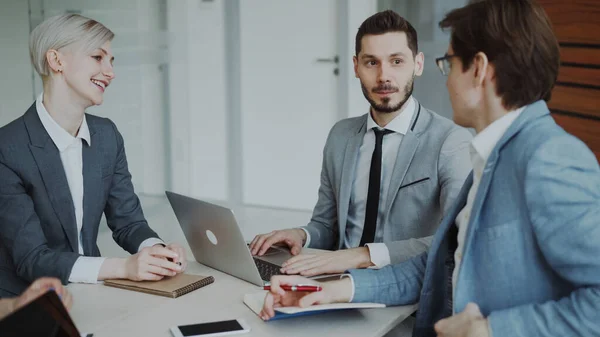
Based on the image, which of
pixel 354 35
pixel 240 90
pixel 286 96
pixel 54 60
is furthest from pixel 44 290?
pixel 240 90

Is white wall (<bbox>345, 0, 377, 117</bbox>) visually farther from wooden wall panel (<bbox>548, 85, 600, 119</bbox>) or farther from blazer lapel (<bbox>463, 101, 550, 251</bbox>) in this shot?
blazer lapel (<bbox>463, 101, 550, 251</bbox>)

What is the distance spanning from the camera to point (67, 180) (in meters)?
2.27

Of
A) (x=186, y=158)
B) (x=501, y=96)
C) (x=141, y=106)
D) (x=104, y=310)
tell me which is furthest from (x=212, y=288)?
(x=186, y=158)

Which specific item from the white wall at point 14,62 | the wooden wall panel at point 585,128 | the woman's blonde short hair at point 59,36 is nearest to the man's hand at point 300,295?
the woman's blonde short hair at point 59,36

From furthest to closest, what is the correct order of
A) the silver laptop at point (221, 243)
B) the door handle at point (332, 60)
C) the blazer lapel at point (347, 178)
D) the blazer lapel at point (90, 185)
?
1. the door handle at point (332, 60)
2. the blazer lapel at point (347, 178)
3. the blazer lapel at point (90, 185)
4. the silver laptop at point (221, 243)

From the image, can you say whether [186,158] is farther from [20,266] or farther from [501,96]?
[501,96]

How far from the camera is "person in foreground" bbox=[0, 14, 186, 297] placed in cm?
204

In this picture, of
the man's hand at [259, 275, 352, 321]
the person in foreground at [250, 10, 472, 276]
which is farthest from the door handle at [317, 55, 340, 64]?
the man's hand at [259, 275, 352, 321]

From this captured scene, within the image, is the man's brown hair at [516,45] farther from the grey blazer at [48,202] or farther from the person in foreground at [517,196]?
the grey blazer at [48,202]

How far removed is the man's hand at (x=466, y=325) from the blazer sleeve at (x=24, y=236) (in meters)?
1.06

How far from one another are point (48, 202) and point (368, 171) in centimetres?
102

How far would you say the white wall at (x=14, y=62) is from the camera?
4.05m

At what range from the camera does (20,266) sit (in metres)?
2.10

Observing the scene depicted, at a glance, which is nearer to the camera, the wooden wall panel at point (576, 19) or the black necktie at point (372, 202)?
the black necktie at point (372, 202)
